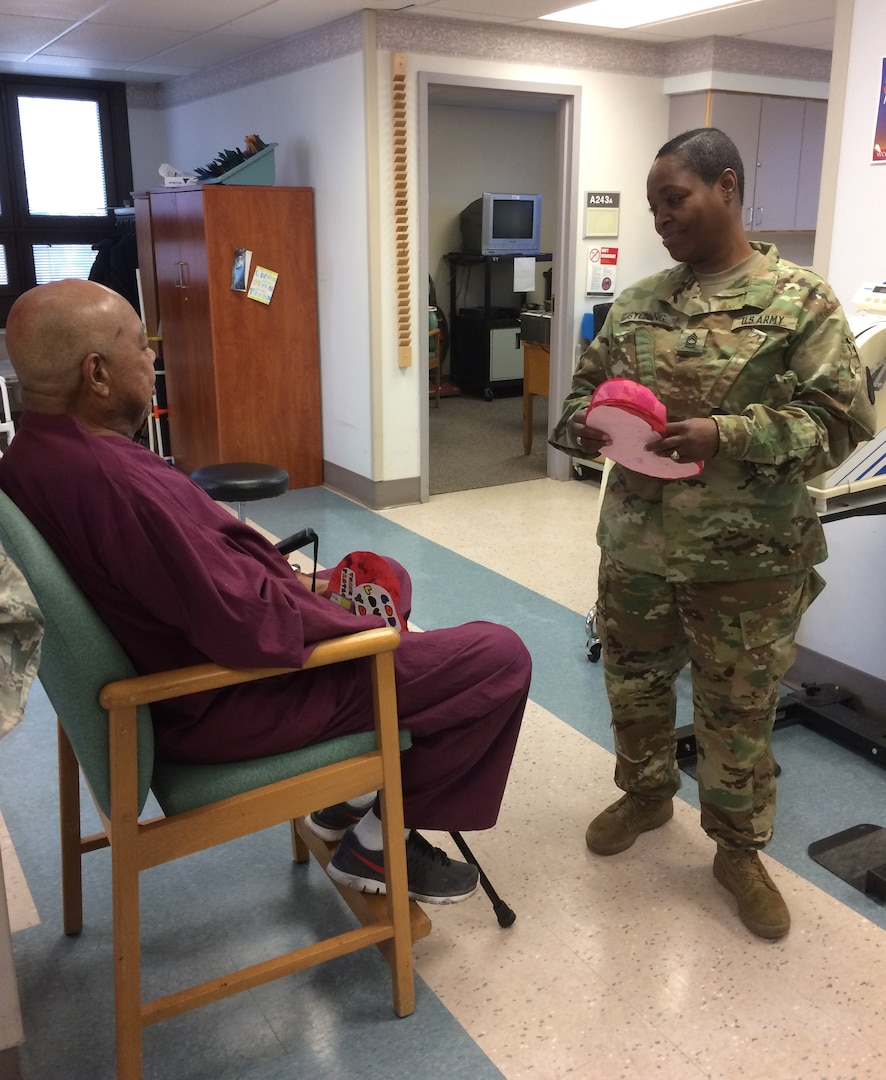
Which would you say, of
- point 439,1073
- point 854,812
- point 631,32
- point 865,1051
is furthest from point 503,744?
point 631,32

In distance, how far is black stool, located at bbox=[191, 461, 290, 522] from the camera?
3.07 meters

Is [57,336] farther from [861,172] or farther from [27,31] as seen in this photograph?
[27,31]

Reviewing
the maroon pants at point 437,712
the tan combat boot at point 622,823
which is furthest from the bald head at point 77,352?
the tan combat boot at point 622,823

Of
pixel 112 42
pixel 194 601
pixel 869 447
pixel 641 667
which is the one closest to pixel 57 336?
pixel 194 601

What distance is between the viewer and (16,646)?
48.2 inches

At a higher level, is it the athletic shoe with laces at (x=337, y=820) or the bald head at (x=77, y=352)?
the bald head at (x=77, y=352)

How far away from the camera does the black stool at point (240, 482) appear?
307cm

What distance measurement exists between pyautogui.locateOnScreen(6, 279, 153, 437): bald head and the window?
5.75m

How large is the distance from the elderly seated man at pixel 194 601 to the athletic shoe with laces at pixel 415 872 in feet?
0.03

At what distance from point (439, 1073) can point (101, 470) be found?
110 centimetres

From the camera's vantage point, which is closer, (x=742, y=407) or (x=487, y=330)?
(x=742, y=407)

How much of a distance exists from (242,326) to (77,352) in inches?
140

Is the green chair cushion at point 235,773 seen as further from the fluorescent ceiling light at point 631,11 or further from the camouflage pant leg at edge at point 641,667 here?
the fluorescent ceiling light at point 631,11

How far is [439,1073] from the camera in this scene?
1.55 meters
